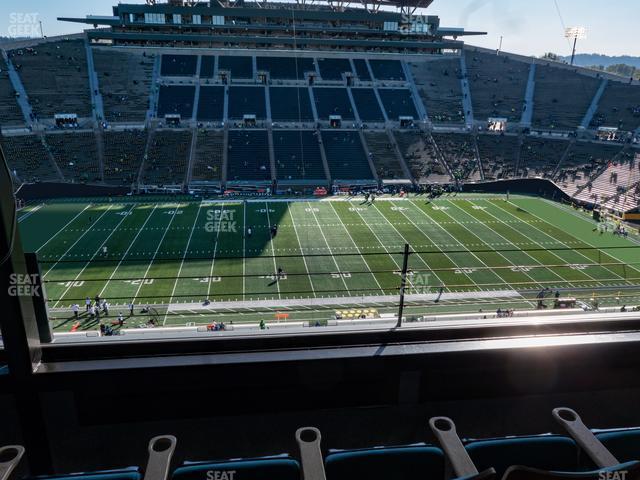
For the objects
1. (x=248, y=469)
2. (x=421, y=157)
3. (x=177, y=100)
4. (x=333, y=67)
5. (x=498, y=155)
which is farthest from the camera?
A: (x=333, y=67)

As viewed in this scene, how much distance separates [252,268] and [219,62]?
3404 centimetres

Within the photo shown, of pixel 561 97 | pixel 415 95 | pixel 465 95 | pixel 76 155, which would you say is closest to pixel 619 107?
pixel 561 97

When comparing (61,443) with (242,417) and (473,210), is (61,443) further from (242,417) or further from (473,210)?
(473,210)

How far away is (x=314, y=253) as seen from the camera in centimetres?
2030

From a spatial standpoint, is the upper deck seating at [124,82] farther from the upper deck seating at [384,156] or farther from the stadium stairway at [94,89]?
the upper deck seating at [384,156]

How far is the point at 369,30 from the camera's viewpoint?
166 feet

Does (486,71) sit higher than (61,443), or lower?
higher

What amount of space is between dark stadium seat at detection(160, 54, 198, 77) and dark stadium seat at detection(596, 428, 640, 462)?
158ft

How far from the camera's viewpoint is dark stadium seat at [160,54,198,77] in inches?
1758

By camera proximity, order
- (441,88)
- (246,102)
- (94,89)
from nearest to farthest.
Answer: (94,89)
(246,102)
(441,88)

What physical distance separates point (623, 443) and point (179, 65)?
49.8m

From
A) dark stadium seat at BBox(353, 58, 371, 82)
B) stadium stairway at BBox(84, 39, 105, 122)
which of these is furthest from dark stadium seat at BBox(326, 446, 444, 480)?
dark stadium seat at BBox(353, 58, 371, 82)

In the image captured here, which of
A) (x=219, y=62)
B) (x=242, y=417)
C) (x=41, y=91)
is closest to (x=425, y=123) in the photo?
(x=219, y=62)

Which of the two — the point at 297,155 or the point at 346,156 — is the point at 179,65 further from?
the point at 346,156
